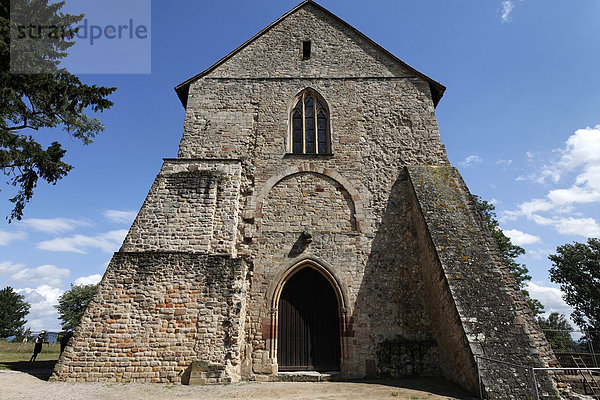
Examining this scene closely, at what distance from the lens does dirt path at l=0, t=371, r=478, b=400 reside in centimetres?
621

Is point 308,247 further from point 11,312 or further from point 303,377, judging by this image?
point 11,312

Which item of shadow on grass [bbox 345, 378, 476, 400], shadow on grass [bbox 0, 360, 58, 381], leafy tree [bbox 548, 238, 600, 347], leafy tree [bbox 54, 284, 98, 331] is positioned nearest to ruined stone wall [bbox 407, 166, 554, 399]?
shadow on grass [bbox 345, 378, 476, 400]

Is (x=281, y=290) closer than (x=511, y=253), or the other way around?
(x=281, y=290)

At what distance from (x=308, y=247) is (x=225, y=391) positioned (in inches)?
167

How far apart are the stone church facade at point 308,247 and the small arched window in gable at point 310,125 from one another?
5 cm

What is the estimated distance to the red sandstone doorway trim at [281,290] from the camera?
A: 8695mm

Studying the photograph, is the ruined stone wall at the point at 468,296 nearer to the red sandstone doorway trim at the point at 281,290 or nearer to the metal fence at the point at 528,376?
the metal fence at the point at 528,376

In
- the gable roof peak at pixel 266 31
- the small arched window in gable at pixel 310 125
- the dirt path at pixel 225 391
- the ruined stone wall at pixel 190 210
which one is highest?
the gable roof peak at pixel 266 31

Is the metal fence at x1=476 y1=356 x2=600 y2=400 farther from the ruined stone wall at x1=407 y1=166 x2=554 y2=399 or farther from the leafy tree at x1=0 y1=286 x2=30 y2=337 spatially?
the leafy tree at x1=0 y1=286 x2=30 y2=337

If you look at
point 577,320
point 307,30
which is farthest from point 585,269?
point 307,30

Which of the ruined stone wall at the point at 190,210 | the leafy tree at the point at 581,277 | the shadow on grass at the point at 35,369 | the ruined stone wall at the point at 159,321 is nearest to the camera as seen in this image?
the ruined stone wall at the point at 159,321

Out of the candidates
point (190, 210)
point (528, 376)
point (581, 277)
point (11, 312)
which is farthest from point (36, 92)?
point (11, 312)

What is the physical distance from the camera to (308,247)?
9.66 m

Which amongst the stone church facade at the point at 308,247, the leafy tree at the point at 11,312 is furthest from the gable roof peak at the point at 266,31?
the leafy tree at the point at 11,312
